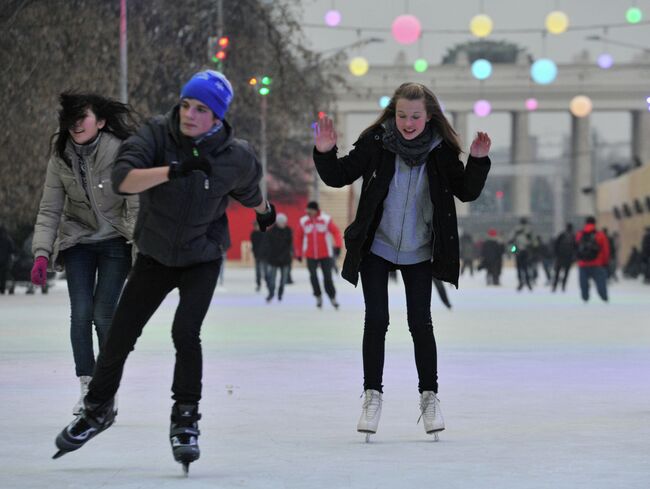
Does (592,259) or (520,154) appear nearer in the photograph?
(592,259)

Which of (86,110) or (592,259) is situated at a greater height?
(86,110)

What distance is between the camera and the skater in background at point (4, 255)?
32.5 meters

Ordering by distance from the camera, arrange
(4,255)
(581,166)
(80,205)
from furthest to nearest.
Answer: (581,166)
(4,255)
(80,205)

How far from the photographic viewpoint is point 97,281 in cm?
930

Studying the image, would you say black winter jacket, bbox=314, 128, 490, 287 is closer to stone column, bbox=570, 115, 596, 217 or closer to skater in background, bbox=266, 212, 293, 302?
skater in background, bbox=266, 212, 293, 302

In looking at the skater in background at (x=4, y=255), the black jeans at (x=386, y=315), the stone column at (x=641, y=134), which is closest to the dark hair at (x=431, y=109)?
the black jeans at (x=386, y=315)

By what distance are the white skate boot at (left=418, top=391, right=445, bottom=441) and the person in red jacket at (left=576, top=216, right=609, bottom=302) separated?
21.6 m

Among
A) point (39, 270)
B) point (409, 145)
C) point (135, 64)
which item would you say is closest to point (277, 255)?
point (135, 64)

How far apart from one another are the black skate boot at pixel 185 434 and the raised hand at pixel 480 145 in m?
1.88

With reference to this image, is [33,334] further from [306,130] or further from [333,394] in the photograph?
[306,130]

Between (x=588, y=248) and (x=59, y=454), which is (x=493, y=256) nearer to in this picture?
(x=588, y=248)

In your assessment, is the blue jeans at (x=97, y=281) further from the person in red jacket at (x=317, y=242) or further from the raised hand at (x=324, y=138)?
the person in red jacket at (x=317, y=242)

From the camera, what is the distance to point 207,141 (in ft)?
24.5

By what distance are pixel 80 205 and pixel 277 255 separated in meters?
20.4
